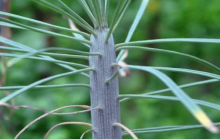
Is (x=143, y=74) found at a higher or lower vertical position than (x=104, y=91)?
higher

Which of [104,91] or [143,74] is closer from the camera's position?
[104,91]

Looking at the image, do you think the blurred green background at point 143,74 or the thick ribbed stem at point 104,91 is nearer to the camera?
the thick ribbed stem at point 104,91

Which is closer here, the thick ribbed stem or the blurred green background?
the thick ribbed stem

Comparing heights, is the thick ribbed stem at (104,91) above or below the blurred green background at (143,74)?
below

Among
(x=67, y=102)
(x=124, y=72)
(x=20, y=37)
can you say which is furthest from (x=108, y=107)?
(x=20, y=37)

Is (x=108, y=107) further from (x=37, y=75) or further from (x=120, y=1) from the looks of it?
(x=37, y=75)
